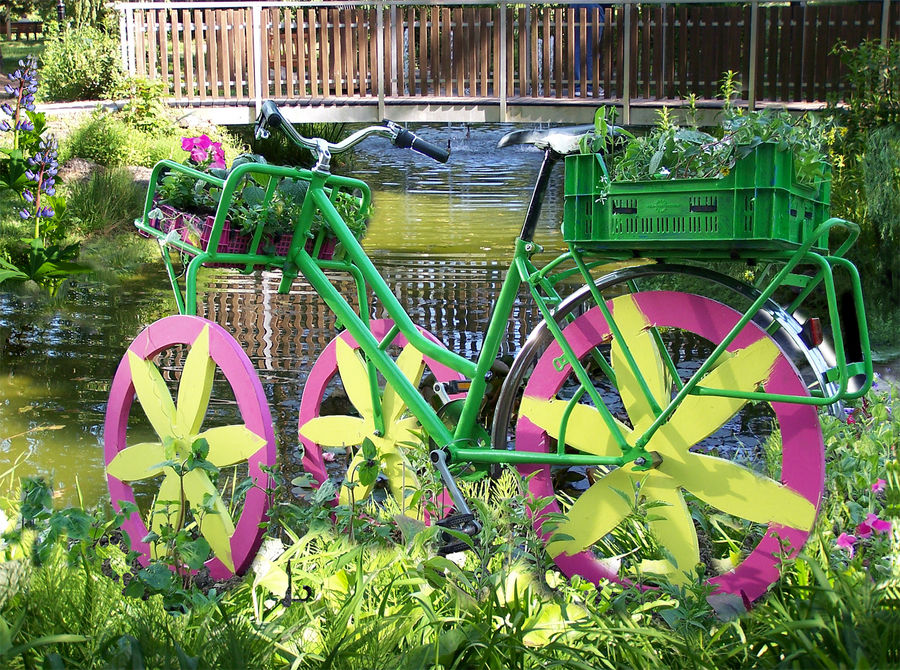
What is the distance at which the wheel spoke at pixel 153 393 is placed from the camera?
124 inches

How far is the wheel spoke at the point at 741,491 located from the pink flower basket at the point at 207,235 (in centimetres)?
144

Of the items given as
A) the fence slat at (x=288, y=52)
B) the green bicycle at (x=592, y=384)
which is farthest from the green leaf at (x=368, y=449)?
the fence slat at (x=288, y=52)

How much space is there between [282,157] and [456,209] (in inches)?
149

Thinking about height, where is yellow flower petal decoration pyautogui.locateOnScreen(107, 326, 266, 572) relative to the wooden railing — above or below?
below

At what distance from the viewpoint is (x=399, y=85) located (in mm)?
14719

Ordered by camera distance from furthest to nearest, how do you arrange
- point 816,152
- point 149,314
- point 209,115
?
point 209,115
point 149,314
point 816,152

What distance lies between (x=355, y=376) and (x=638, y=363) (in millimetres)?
1127

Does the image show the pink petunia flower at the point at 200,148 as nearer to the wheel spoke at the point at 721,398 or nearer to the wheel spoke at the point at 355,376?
the wheel spoke at the point at 355,376

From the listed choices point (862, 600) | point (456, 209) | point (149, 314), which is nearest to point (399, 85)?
point (456, 209)

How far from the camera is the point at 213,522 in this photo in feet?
9.74

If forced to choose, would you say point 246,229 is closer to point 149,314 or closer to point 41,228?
point 41,228

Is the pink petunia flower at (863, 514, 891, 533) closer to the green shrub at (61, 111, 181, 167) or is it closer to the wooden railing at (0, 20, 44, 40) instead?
the green shrub at (61, 111, 181, 167)

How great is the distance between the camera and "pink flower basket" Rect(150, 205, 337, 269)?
3.06 metres

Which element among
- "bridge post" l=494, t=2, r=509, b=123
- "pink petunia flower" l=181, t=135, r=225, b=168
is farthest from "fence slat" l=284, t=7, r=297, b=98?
"pink petunia flower" l=181, t=135, r=225, b=168
